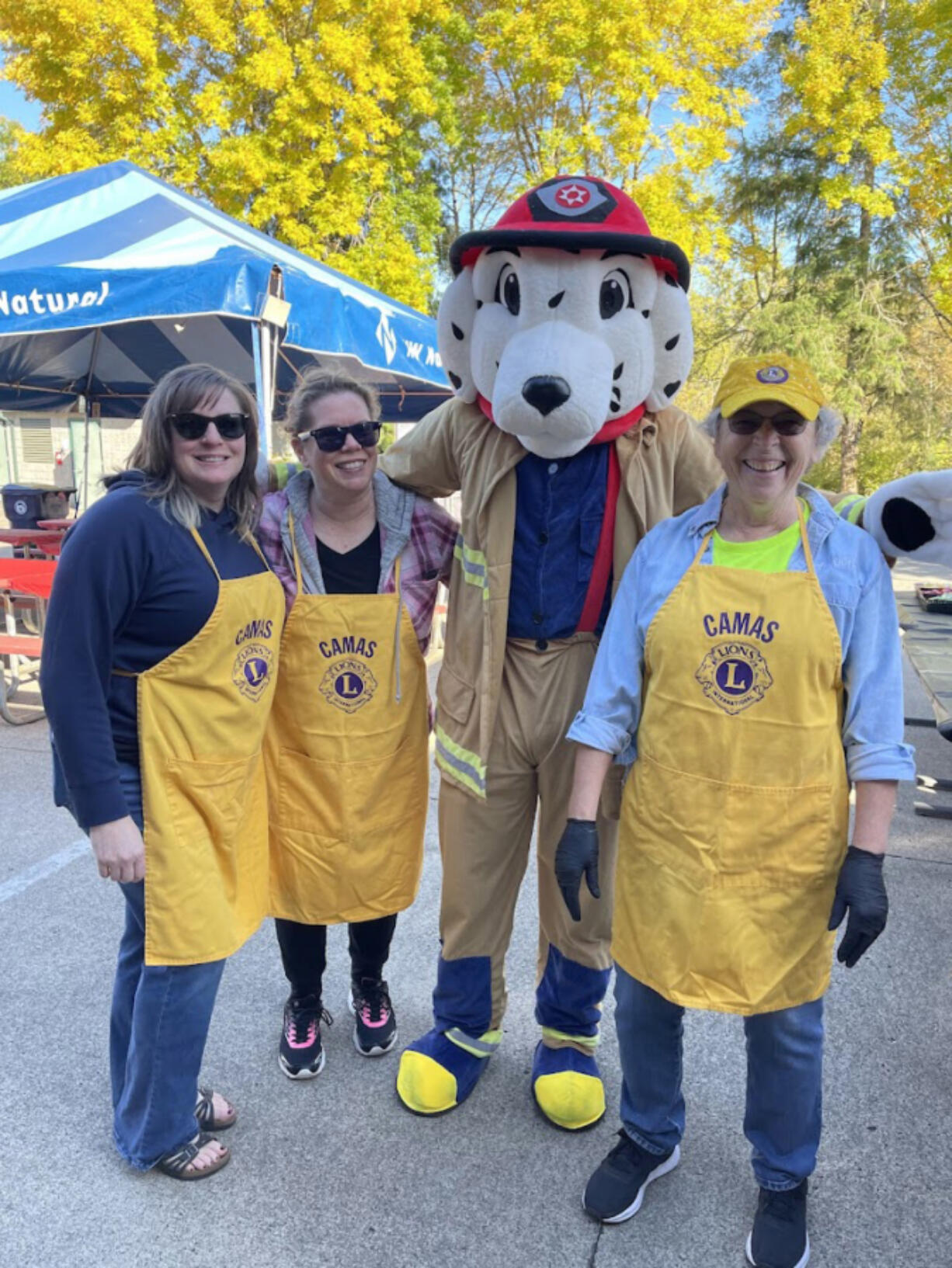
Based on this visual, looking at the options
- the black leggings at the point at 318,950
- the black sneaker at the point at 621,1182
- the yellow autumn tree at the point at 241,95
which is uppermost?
the yellow autumn tree at the point at 241,95

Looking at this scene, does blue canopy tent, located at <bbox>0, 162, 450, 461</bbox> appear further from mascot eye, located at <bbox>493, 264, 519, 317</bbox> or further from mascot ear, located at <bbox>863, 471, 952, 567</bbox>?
mascot ear, located at <bbox>863, 471, 952, 567</bbox>

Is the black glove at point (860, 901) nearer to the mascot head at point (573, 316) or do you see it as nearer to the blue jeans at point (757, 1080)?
the blue jeans at point (757, 1080)

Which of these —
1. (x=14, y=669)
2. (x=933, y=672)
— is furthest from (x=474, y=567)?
(x=14, y=669)

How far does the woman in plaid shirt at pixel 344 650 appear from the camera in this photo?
6.56 ft

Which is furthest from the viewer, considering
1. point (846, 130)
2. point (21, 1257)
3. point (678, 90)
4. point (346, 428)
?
point (846, 130)

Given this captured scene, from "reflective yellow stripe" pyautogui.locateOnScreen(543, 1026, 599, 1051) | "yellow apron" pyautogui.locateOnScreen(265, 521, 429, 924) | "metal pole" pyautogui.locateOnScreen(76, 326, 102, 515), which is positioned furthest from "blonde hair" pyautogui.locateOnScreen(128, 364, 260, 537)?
"metal pole" pyautogui.locateOnScreen(76, 326, 102, 515)

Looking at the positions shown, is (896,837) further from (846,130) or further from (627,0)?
(846,130)

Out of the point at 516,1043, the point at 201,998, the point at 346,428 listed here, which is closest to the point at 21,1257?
the point at 201,998

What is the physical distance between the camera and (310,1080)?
7.22 ft

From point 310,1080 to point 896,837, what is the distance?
2619 mm

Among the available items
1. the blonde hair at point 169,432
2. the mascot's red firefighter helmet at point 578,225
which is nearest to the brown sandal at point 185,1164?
the blonde hair at point 169,432

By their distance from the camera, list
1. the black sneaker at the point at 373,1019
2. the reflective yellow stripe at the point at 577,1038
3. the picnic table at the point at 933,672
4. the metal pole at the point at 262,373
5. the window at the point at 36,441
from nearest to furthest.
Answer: the reflective yellow stripe at the point at 577,1038, the black sneaker at the point at 373,1019, the picnic table at the point at 933,672, the metal pole at the point at 262,373, the window at the point at 36,441

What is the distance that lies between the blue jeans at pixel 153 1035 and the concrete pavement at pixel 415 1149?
11 centimetres

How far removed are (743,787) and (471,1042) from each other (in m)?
1.05
